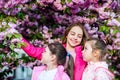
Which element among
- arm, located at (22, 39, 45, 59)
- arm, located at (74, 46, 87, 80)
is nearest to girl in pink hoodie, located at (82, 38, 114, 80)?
arm, located at (74, 46, 87, 80)

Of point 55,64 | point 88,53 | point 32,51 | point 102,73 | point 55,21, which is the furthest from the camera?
point 55,21

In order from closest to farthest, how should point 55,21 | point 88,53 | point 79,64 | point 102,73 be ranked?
point 102,73 < point 88,53 < point 79,64 < point 55,21

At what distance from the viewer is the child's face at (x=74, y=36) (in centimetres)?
711

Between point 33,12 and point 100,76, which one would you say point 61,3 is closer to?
point 33,12

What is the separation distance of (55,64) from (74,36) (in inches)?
18.3

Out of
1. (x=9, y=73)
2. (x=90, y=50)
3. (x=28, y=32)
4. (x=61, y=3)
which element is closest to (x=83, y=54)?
(x=90, y=50)

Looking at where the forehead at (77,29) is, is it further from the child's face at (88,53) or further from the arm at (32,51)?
the arm at (32,51)

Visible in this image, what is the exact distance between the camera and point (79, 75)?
7023 millimetres

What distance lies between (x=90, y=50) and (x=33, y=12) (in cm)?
234

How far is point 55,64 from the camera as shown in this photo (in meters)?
6.90

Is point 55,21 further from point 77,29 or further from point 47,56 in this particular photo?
point 47,56

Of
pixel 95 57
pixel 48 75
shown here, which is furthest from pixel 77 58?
pixel 48 75

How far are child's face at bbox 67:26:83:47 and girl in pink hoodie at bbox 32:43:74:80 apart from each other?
227 millimetres

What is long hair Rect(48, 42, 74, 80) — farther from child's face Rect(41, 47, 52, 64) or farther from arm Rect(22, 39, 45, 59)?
arm Rect(22, 39, 45, 59)
